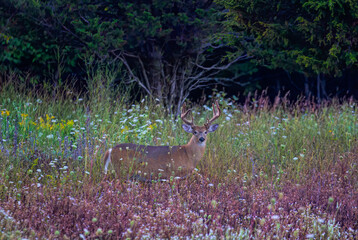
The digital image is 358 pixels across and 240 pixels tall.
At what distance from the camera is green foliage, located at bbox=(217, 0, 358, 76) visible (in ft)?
30.1

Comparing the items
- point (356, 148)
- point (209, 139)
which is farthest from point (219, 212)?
point (356, 148)

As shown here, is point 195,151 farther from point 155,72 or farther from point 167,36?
point 155,72

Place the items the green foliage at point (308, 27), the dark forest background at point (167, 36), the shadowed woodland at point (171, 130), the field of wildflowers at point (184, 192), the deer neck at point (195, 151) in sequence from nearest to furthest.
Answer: the field of wildflowers at point (184, 192)
the shadowed woodland at point (171, 130)
the deer neck at point (195, 151)
the green foliage at point (308, 27)
the dark forest background at point (167, 36)

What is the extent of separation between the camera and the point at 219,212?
4.65m

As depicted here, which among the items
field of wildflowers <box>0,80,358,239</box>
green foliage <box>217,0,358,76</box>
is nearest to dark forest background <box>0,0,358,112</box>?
green foliage <box>217,0,358,76</box>

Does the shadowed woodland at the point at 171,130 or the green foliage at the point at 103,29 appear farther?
the green foliage at the point at 103,29

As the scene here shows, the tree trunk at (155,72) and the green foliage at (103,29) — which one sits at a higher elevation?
the green foliage at (103,29)

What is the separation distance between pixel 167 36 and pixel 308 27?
3420mm

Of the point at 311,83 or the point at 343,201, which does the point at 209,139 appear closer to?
the point at 343,201

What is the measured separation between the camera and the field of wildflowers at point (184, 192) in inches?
161

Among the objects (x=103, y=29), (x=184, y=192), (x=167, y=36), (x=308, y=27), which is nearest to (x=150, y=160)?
(x=184, y=192)

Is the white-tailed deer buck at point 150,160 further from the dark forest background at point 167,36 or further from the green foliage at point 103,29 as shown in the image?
Answer: the green foliage at point 103,29

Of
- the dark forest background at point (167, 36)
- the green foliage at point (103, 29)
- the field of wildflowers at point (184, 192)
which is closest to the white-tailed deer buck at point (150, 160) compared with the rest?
the field of wildflowers at point (184, 192)

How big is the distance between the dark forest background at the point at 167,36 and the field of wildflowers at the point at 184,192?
2170mm
